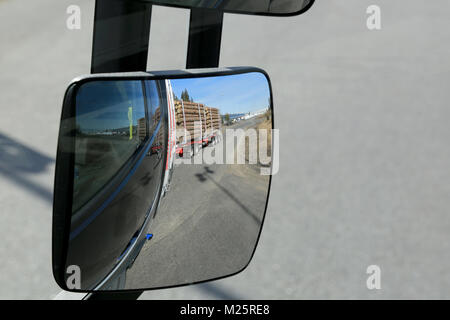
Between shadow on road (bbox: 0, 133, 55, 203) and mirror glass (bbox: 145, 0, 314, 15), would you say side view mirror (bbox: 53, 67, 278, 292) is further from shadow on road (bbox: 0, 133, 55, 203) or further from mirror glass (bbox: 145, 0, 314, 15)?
shadow on road (bbox: 0, 133, 55, 203)

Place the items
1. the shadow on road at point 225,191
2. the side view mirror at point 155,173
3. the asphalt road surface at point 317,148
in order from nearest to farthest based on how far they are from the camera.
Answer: the side view mirror at point 155,173
the shadow on road at point 225,191
the asphalt road surface at point 317,148

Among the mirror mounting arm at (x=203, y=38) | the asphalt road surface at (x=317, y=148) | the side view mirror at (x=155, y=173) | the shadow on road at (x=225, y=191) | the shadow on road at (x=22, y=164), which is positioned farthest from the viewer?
the shadow on road at (x=22, y=164)

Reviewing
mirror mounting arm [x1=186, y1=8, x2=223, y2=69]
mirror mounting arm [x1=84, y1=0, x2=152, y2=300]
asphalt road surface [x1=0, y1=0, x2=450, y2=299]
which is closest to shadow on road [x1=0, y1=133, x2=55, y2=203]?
asphalt road surface [x1=0, y1=0, x2=450, y2=299]

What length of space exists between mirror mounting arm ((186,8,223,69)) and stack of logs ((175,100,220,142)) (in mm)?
280

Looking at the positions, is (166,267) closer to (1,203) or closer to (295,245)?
(295,245)

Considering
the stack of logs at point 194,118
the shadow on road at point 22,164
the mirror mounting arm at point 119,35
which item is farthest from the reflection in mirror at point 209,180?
the shadow on road at point 22,164

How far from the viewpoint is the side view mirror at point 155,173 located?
0.67 meters

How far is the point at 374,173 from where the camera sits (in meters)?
3.64

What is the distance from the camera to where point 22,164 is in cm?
357

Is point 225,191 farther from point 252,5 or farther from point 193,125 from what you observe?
point 252,5

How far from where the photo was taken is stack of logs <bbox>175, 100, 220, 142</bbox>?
732 millimetres

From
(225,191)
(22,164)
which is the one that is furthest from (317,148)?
(225,191)

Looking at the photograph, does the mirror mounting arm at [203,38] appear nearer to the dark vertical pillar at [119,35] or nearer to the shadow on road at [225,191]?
the dark vertical pillar at [119,35]

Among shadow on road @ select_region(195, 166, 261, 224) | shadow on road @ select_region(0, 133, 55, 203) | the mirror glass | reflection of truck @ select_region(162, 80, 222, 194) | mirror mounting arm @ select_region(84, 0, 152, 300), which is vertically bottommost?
shadow on road @ select_region(0, 133, 55, 203)
